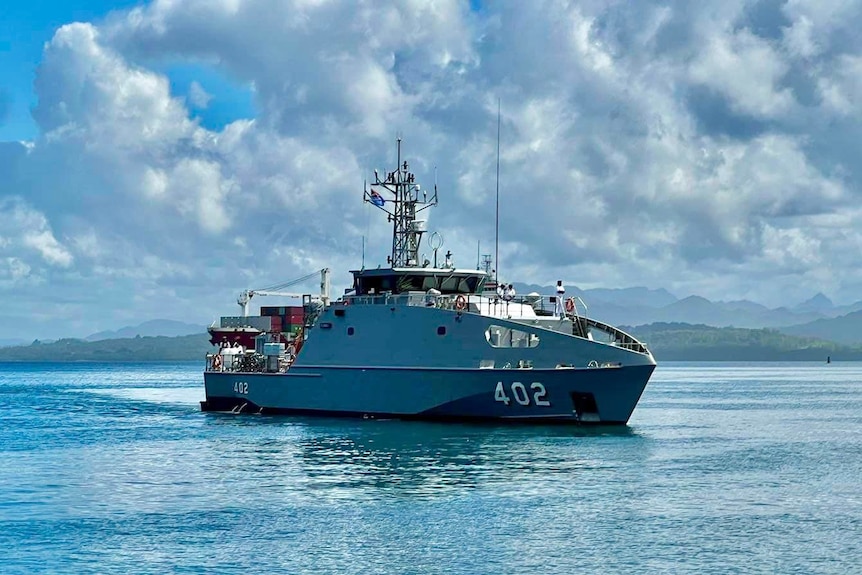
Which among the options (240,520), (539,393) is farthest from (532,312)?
(240,520)

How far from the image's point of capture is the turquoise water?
24.7 metres

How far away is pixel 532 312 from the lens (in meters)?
51.1

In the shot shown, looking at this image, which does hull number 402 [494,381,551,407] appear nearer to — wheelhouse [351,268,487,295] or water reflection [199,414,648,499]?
water reflection [199,414,648,499]

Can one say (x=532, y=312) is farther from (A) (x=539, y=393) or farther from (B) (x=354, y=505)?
(B) (x=354, y=505)

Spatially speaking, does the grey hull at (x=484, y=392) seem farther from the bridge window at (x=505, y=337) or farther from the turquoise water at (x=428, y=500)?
the bridge window at (x=505, y=337)

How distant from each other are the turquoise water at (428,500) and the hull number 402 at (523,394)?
4.41 feet

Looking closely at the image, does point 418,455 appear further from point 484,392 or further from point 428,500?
point 428,500

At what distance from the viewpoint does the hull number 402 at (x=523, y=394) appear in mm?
47438

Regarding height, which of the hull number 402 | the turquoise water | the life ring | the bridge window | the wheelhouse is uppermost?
the wheelhouse

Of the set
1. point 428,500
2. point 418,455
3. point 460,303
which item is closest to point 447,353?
point 460,303

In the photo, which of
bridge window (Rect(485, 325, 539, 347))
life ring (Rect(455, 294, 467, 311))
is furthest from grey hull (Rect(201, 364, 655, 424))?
life ring (Rect(455, 294, 467, 311))

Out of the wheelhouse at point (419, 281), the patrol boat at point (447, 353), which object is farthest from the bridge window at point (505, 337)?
the wheelhouse at point (419, 281)

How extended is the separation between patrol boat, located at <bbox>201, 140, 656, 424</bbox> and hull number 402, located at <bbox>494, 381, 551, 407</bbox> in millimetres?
44

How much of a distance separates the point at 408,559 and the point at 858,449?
29434mm
